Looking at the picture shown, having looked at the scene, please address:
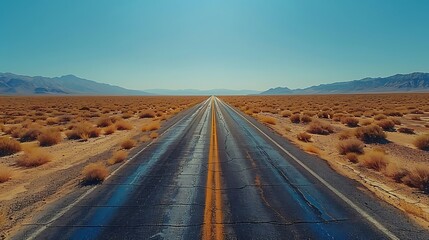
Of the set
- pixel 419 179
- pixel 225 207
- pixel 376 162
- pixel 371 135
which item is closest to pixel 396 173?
pixel 419 179

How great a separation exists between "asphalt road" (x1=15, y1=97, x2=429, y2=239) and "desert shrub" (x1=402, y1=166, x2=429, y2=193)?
161cm

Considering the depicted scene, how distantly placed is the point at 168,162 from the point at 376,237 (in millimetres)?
7626

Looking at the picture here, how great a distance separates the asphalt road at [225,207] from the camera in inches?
217

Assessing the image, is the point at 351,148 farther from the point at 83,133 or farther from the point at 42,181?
the point at 83,133

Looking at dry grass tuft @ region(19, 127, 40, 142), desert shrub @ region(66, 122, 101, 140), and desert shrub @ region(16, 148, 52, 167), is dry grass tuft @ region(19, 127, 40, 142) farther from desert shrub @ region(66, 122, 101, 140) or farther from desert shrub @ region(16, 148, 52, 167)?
desert shrub @ region(16, 148, 52, 167)

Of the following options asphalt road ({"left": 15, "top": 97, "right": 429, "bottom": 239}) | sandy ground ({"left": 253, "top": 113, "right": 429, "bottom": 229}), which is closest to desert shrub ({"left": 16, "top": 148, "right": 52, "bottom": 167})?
asphalt road ({"left": 15, "top": 97, "right": 429, "bottom": 239})

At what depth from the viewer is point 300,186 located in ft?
27.4

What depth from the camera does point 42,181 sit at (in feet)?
30.9

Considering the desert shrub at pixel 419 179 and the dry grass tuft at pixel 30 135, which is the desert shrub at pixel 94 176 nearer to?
the desert shrub at pixel 419 179

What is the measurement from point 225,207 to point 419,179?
5.96 m

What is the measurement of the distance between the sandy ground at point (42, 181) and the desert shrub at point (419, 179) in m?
9.57

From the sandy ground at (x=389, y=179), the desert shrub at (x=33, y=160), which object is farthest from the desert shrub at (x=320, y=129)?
the desert shrub at (x=33, y=160)

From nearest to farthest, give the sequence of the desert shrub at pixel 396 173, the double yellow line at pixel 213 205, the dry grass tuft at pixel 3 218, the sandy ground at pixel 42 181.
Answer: the double yellow line at pixel 213 205 → the dry grass tuft at pixel 3 218 → the sandy ground at pixel 42 181 → the desert shrub at pixel 396 173

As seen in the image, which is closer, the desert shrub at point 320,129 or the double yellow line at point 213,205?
the double yellow line at point 213,205
